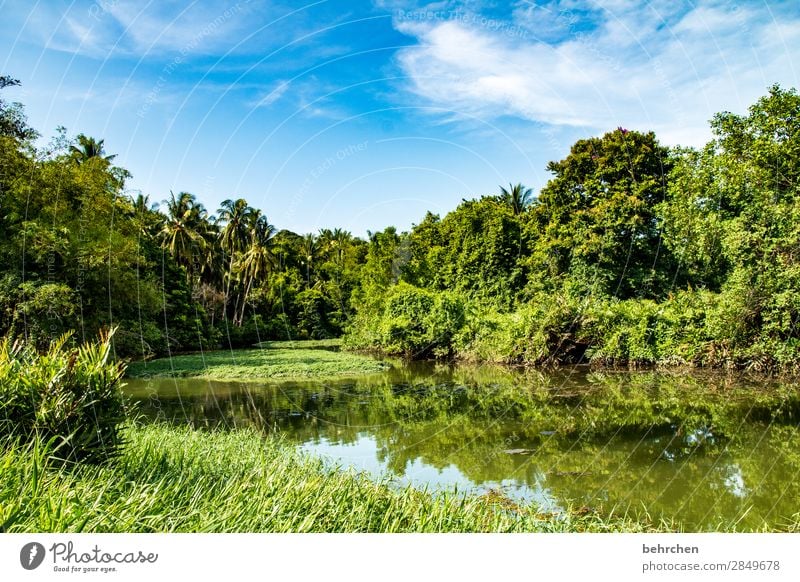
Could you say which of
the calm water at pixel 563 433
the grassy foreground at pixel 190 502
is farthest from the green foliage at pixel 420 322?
the grassy foreground at pixel 190 502

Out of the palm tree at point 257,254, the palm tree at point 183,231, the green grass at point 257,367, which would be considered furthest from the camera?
the palm tree at point 257,254

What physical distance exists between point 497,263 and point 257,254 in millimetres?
20630

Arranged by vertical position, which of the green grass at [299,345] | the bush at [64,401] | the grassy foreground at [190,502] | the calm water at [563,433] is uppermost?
the bush at [64,401]

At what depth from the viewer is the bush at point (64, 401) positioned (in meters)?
4.50

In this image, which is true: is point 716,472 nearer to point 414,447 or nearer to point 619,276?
point 414,447

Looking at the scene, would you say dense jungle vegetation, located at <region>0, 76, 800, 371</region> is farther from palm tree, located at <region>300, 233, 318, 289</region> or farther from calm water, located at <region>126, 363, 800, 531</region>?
calm water, located at <region>126, 363, 800, 531</region>

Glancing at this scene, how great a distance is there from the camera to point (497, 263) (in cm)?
3703

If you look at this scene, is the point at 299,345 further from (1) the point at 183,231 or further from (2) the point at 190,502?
(2) the point at 190,502

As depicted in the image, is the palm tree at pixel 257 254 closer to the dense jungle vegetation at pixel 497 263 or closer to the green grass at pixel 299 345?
the dense jungle vegetation at pixel 497 263

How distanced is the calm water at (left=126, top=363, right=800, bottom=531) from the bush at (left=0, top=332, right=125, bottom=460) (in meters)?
3.28

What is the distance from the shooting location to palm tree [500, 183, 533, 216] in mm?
42906
